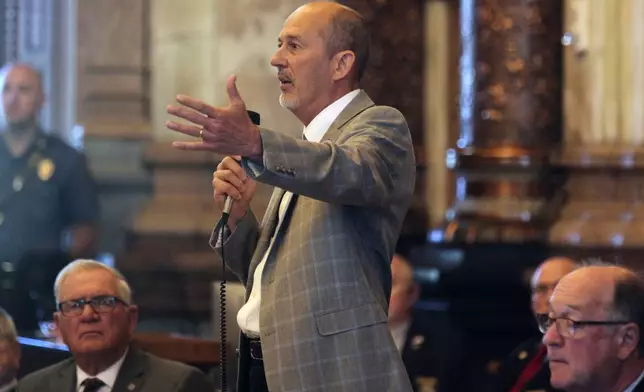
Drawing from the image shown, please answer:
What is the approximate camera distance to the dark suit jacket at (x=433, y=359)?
221 inches

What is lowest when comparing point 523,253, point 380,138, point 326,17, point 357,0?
point 523,253

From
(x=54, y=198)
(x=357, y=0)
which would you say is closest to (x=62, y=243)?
(x=54, y=198)

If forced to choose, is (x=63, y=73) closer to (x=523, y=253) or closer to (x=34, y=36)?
(x=34, y=36)

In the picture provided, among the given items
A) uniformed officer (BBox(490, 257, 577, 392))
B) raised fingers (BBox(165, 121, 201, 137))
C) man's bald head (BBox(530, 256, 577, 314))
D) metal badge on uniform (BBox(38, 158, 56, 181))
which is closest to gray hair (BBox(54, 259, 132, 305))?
uniformed officer (BBox(490, 257, 577, 392))

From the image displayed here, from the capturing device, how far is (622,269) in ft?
11.9

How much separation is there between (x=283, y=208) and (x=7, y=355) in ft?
4.79

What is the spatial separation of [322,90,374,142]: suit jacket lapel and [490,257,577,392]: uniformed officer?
1.51m

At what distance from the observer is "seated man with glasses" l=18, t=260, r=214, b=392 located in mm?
4371

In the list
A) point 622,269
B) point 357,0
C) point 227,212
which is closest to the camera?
point 227,212

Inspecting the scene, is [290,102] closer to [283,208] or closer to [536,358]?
[283,208]

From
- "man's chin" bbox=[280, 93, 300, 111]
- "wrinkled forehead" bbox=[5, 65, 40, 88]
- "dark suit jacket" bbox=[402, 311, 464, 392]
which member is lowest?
"dark suit jacket" bbox=[402, 311, 464, 392]

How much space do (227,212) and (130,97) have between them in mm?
4465

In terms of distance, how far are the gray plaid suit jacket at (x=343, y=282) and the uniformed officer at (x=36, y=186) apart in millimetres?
3679

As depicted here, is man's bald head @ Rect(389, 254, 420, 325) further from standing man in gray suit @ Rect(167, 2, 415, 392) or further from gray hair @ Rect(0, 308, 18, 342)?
standing man in gray suit @ Rect(167, 2, 415, 392)
